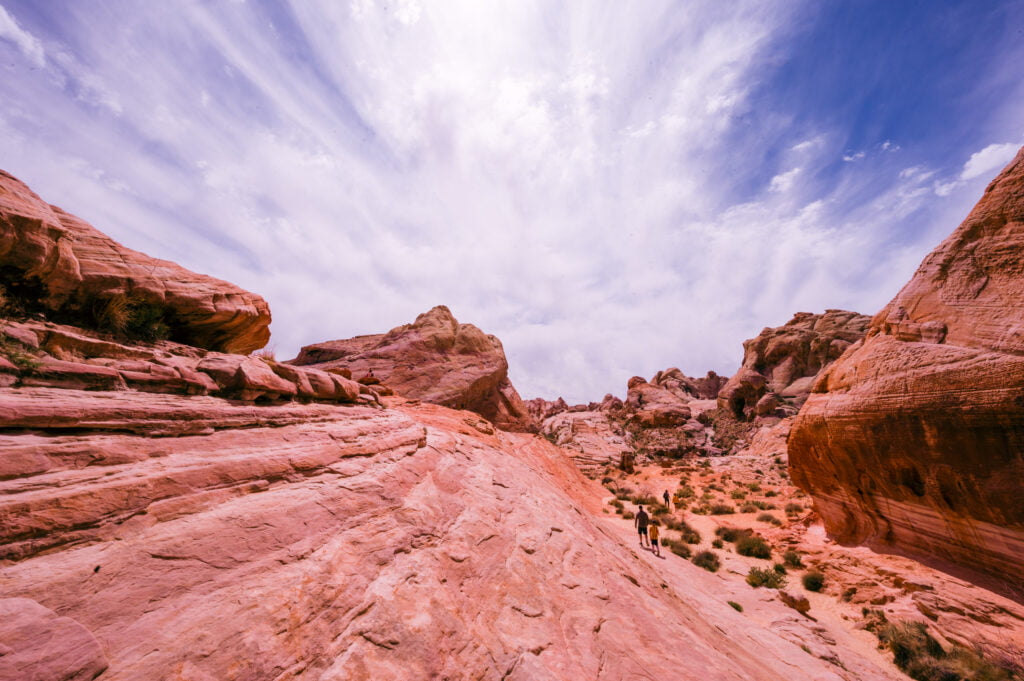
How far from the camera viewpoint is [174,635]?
9.37 feet

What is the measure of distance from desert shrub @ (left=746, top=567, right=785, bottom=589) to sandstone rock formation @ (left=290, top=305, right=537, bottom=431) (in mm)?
16630

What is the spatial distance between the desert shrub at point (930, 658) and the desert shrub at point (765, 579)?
8.41 ft

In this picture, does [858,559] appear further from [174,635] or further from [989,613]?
[174,635]

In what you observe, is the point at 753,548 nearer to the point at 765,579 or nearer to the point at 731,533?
the point at 731,533

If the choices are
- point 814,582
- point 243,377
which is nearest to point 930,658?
point 814,582

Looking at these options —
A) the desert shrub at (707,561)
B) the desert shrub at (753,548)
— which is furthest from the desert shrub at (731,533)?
the desert shrub at (707,561)

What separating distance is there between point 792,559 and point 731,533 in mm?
2961

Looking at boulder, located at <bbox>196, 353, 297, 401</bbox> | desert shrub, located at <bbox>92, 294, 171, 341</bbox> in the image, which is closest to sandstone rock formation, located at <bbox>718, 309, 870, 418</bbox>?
boulder, located at <bbox>196, 353, 297, 401</bbox>

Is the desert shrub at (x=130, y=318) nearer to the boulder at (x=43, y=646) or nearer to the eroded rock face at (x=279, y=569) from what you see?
the eroded rock face at (x=279, y=569)

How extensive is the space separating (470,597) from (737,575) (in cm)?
1198

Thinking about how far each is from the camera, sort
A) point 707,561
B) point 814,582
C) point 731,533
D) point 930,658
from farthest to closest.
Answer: point 731,533 → point 707,561 → point 814,582 → point 930,658

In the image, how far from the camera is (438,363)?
81.7ft

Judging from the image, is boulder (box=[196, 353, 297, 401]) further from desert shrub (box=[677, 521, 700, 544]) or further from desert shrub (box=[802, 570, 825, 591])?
desert shrub (box=[677, 521, 700, 544])

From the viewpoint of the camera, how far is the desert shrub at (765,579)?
11117 mm
